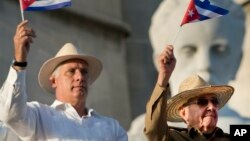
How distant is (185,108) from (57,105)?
539 mm

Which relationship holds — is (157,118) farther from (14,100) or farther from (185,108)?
(14,100)

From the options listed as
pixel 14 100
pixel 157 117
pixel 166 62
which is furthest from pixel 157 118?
pixel 14 100

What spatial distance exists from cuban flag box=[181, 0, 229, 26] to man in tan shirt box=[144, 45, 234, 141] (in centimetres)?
36

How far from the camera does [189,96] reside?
5363mm

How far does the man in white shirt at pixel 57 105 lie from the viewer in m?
5.04

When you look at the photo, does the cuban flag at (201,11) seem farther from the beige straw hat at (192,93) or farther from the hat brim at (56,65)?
the hat brim at (56,65)

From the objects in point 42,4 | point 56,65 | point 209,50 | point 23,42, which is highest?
point 42,4

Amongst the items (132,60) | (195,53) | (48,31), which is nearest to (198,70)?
(195,53)

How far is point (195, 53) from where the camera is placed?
893cm

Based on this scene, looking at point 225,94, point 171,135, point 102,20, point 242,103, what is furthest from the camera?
point 102,20

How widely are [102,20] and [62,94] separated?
5.39m

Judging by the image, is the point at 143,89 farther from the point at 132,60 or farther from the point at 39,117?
the point at 39,117

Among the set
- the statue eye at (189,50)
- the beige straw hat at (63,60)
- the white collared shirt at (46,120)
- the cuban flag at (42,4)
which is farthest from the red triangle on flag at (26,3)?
the statue eye at (189,50)

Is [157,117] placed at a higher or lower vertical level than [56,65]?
lower
